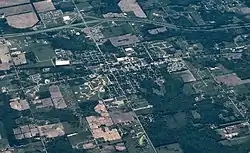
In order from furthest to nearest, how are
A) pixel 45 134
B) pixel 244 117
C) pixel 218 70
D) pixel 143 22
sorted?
1. pixel 143 22
2. pixel 218 70
3. pixel 244 117
4. pixel 45 134

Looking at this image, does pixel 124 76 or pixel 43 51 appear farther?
pixel 43 51

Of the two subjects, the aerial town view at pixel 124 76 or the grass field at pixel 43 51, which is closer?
the aerial town view at pixel 124 76

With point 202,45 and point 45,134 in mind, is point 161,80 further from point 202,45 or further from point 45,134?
point 45,134

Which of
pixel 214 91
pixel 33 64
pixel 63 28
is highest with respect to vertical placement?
pixel 63 28

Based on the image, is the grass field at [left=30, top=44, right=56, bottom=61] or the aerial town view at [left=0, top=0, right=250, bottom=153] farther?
the grass field at [left=30, top=44, right=56, bottom=61]

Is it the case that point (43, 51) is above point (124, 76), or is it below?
above

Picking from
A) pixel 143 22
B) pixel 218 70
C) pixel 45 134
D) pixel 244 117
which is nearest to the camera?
pixel 45 134

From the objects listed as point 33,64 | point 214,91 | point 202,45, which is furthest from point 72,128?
point 202,45

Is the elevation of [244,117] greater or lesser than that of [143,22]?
lesser
